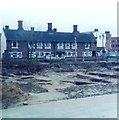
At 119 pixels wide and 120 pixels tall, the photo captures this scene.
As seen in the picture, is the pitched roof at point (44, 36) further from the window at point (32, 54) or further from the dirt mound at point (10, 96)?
the dirt mound at point (10, 96)

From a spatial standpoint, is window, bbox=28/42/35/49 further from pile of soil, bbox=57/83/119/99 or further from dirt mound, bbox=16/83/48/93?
dirt mound, bbox=16/83/48/93

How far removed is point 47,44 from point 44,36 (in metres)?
1.52

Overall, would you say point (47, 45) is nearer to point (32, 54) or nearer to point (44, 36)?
point (44, 36)

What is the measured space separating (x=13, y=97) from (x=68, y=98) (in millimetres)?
3356

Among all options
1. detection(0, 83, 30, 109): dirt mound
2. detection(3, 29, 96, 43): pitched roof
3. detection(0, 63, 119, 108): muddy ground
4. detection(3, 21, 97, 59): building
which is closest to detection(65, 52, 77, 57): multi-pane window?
detection(3, 21, 97, 59): building

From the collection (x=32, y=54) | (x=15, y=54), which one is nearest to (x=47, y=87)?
(x=15, y=54)

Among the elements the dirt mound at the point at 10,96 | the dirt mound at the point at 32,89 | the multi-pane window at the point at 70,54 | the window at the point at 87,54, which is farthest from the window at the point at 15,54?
the dirt mound at the point at 10,96

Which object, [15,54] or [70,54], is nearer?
[15,54]

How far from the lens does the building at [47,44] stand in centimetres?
3950

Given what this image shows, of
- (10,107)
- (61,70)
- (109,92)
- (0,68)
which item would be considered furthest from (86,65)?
(10,107)

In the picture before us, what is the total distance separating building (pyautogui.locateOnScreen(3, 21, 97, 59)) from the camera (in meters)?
39.5

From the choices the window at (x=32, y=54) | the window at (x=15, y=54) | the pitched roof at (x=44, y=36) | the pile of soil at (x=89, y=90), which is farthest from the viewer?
the pitched roof at (x=44, y=36)

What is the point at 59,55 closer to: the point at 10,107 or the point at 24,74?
the point at 24,74

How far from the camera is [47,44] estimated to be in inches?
1634
